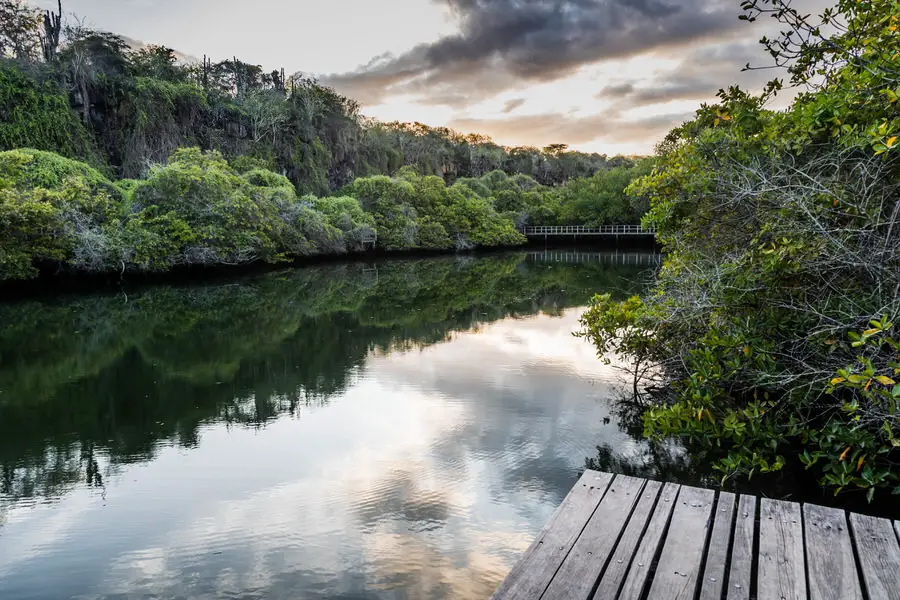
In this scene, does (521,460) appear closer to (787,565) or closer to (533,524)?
(533,524)

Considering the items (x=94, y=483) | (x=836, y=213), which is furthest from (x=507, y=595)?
(x=94, y=483)

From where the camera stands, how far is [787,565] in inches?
96.4

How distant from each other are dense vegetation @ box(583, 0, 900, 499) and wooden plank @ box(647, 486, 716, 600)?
97 cm

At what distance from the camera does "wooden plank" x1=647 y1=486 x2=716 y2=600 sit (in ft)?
7.64

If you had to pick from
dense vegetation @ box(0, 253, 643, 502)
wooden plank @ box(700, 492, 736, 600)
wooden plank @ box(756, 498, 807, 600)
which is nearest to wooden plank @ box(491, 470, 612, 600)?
wooden plank @ box(700, 492, 736, 600)

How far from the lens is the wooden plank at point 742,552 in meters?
2.33

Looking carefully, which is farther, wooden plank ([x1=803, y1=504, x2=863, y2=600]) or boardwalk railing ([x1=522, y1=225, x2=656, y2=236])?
boardwalk railing ([x1=522, y1=225, x2=656, y2=236])

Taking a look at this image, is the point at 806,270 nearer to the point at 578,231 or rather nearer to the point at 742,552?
the point at 742,552

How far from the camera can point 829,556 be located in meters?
2.50

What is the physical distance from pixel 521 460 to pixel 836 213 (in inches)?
151

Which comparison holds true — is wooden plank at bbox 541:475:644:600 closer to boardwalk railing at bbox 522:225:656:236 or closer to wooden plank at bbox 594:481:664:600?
wooden plank at bbox 594:481:664:600

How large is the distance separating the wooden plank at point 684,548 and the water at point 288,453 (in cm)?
181

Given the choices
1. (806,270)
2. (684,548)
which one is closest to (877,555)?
(684,548)

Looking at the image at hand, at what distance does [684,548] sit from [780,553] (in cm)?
41
